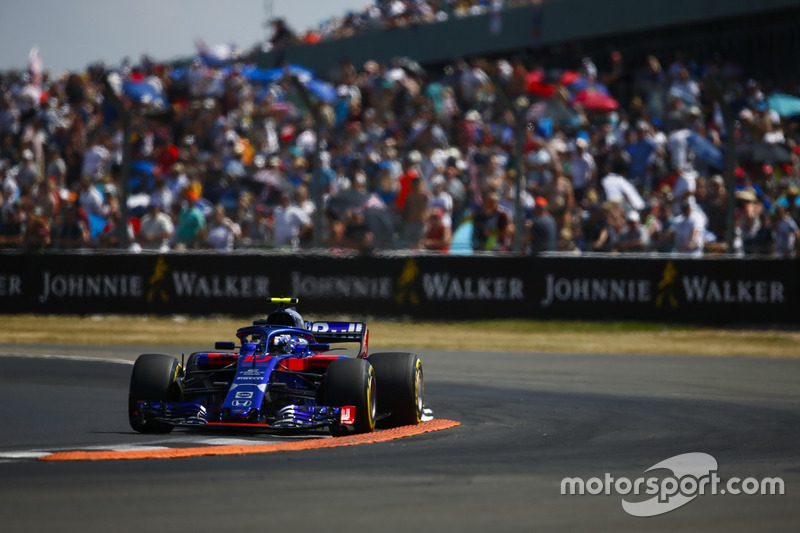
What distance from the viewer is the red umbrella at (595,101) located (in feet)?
67.2

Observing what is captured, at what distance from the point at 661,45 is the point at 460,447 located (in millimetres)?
17076

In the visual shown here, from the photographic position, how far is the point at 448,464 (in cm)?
687

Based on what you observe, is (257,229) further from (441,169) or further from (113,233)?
(441,169)

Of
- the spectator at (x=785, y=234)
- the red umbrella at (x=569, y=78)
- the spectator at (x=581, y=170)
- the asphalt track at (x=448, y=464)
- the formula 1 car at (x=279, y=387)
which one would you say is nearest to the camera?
the asphalt track at (x=448, y=464)

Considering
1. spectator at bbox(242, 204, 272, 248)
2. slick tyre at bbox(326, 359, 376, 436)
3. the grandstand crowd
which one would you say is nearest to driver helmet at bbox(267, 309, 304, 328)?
slick tyre at bbox(326, 359, 376, 436)

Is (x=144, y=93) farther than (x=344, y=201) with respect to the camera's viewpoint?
Yes

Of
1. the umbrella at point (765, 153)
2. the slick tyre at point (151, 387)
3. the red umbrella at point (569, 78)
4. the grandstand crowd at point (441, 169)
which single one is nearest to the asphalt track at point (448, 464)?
the slick tyre at point (151, 387)

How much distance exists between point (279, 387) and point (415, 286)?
989cm

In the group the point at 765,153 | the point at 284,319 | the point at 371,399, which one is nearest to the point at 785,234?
the point at 765,153

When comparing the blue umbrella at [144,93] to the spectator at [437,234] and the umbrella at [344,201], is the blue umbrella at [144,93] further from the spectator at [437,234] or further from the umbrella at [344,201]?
the spectator at [437,234]

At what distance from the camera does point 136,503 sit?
18.2 ft

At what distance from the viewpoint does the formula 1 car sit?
26.9ft

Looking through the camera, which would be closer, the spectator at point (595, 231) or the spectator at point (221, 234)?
the spectator at point (595, 231)

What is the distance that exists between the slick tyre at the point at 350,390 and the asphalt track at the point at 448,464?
37 centimetres
